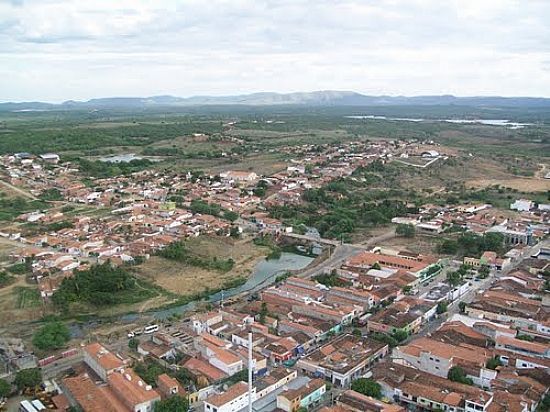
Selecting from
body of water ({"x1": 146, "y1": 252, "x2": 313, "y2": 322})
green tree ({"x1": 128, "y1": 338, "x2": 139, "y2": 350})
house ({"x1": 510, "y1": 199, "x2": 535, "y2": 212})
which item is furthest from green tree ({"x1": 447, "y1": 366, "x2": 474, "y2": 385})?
house ({"x1": 510, "y1": 199, "x2": 535, "y2": 212})

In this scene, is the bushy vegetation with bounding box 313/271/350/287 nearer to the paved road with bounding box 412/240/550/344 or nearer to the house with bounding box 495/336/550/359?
the paved road with bounding box 412/240/550/344

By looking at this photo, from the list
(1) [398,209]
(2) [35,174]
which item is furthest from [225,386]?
(2) [35,174]

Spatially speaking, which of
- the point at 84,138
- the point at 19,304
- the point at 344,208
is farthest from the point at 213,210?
the point at 84,138

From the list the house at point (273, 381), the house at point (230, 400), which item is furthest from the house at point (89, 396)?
the house at point (273, 381)

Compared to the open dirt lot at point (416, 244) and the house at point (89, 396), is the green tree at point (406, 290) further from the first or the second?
the house at point (89, 396)

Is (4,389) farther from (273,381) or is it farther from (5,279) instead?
(5,279)

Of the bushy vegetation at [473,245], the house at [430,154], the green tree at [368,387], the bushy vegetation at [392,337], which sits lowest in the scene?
the bushy vegetation at [392,337]

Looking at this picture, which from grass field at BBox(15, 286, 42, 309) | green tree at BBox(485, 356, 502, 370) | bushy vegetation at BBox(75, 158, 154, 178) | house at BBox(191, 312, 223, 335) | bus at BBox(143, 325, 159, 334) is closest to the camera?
green tree at BBox(485, 356, 502, 370)

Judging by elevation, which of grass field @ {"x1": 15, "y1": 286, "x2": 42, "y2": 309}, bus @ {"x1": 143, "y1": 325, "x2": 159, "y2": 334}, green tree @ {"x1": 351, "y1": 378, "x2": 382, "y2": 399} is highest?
green tree @ {"x1": 351, "y1": 378, "x2": 382, "y2": 399}
